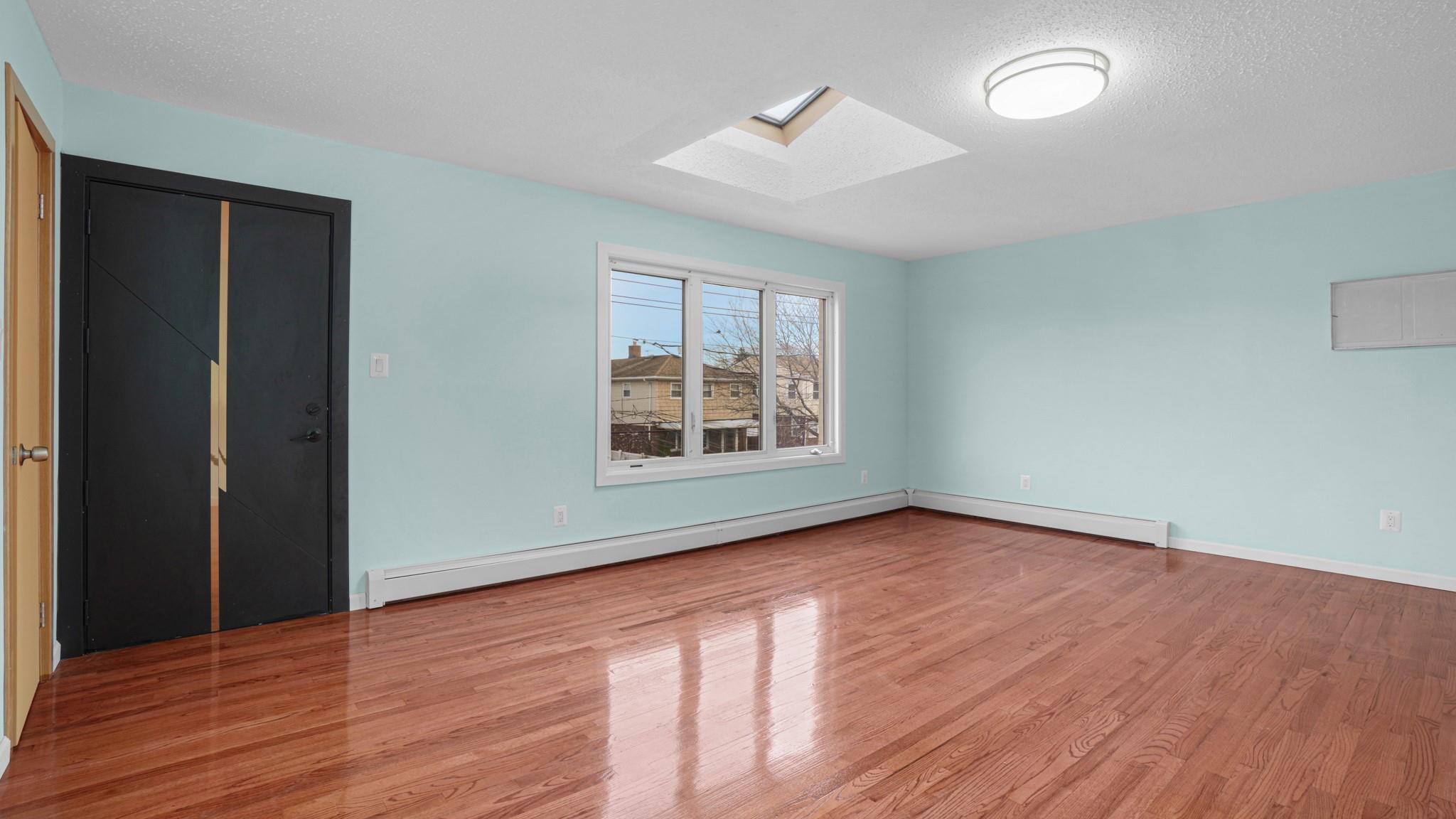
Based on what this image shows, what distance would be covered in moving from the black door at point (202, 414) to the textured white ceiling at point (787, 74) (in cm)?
59

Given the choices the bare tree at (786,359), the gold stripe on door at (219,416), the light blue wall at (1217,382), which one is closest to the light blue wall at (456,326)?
the gold stripe on door at (219,416)

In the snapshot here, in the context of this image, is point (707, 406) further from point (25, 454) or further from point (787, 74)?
point (25, 454)

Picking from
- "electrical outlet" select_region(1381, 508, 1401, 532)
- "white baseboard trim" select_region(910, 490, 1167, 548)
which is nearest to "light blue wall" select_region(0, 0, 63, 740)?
"white baseboard trim" select_region(910, 490, 1167, 548)

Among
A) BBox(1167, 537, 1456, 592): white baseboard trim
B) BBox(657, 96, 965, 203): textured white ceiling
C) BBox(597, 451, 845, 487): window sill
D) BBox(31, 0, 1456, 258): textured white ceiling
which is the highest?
BBox(657, 96, 965, 203): textured white ceiling

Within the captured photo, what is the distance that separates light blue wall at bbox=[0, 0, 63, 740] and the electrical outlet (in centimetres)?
648

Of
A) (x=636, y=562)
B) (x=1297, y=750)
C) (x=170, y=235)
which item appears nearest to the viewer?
(x=1297, y=750)

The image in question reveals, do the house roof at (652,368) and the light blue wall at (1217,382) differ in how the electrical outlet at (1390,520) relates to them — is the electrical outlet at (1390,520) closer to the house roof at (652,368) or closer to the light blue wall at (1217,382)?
the light blue wall at (1217,382)

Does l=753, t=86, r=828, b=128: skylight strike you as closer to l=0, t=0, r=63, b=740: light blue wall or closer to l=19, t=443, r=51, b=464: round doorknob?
l=0, t=0, r=63, b=740: light blue wall

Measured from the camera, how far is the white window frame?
4285 mm

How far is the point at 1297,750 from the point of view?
203 cm

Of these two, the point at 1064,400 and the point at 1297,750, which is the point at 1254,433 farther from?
the point at 1297,750

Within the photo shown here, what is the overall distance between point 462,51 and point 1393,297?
5278mm

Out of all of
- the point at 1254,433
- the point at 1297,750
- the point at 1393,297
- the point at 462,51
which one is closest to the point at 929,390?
the point at 1254,433

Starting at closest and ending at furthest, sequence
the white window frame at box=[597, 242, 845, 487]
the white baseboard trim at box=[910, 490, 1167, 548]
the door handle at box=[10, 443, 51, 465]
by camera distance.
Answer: the door handle at box=[10, 443, 51, 465] → the white window frame at box=[597, 242, 845, 487] → the white baseboard trim at box=[910, 490, 1167, 548]
